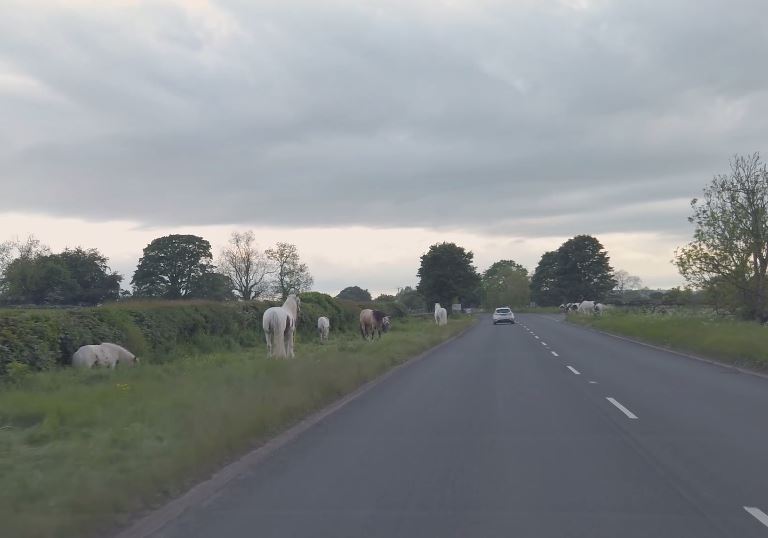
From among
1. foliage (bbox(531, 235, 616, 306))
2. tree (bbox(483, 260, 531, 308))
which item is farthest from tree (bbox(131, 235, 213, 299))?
tree (bbox(483, 260, 531, 308))

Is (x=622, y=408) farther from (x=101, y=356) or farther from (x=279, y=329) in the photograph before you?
(x=279, y=329)

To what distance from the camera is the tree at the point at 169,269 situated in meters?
40.2

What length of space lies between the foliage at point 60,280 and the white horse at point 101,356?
12.9 metres

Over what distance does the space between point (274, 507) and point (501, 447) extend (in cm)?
425

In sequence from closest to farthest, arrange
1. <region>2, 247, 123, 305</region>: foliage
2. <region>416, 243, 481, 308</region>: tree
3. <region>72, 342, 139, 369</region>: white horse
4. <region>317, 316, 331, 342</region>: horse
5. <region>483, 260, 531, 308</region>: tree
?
1. <region>72, 342, 139, 369</region>: white horse
2. <region>2, 247, 123, 305</region>: foliage
3. <region>317, 316, 331, 342</region>: horse
4. <region>416, 243, 481, 308</region>: tree
5. <region>483, 260, 531, 308</region>: tree

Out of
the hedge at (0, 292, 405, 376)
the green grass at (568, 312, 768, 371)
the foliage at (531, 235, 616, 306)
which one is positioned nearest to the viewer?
the hedge at (0, 292, 405, 376)

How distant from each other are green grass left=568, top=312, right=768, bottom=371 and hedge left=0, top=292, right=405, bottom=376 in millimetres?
18442

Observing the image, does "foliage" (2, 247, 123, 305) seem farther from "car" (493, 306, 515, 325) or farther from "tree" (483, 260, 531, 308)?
"tree" (483, 260, 531, 308)

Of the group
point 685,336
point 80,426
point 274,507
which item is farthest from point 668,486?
point 685,336

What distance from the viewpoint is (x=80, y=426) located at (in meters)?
11.8

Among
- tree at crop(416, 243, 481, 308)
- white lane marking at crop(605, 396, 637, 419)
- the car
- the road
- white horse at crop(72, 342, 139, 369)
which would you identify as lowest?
the road

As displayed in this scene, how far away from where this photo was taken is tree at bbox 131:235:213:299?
132ft

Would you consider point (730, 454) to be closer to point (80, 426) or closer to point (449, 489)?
point (449, 489)

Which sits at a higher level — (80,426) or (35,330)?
(35,330)
